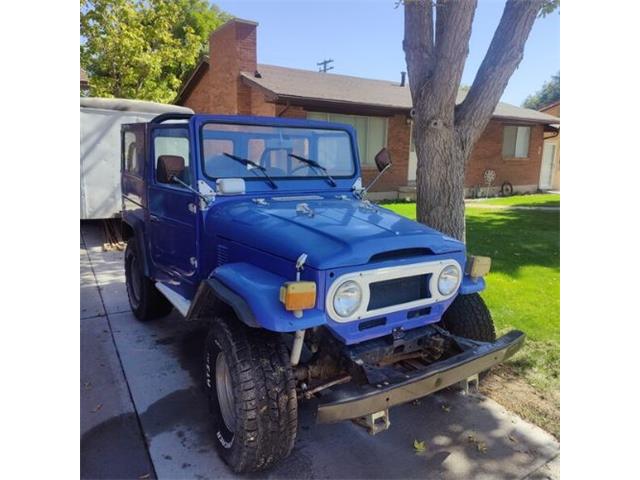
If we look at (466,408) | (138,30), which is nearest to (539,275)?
(466,408)

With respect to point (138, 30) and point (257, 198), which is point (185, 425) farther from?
point (138, 30)

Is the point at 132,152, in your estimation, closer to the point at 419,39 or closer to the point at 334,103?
the point at 419,39

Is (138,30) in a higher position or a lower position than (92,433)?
higher

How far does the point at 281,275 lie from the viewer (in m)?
2.67

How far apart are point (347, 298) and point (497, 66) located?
10.1 ft

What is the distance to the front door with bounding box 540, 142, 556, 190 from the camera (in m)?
20.7

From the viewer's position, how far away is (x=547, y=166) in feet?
69.3

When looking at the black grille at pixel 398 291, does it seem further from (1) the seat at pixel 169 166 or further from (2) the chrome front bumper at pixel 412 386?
(1) the seat at pixel 169 166

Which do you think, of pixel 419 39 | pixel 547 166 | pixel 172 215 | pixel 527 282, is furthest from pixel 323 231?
pixel 547 166

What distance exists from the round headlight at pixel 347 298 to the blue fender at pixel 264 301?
3.9 inches

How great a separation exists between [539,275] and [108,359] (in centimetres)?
547

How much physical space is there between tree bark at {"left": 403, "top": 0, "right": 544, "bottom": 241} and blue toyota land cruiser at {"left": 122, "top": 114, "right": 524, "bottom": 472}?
Result: 3.05 feet

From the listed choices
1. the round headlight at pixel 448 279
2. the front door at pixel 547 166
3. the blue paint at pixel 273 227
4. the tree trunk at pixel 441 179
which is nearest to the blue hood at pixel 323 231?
the blue paint at pixel 273 227

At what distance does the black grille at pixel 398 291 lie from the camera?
2666 mm
